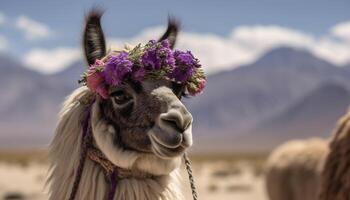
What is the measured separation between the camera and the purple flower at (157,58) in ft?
9.82

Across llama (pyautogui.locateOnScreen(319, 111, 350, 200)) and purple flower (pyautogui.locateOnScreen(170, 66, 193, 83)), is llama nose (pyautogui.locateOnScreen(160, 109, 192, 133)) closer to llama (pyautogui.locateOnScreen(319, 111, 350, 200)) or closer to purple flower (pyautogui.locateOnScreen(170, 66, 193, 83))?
purple flower (pyautogui.locateOnScreen(170, 66, 193, 83))

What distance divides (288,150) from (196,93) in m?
4.86

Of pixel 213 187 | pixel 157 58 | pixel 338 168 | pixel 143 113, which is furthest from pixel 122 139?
pixel 213 187

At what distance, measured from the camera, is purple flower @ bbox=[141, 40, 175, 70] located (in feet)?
9.82

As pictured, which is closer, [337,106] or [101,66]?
[101,66]

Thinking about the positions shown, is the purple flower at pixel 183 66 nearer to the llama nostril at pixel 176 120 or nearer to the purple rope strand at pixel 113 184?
the llama nostril at pixel 176 120

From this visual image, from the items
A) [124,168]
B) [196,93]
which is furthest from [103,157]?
[196,93]

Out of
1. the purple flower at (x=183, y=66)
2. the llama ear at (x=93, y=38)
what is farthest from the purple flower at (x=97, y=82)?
the purple flower at (x=183, y=66)

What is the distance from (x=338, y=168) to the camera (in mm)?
4082

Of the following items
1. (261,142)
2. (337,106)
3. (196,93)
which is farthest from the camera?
(337,106)

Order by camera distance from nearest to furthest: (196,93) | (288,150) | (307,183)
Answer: (196,93)
(307,183)
(288,150)

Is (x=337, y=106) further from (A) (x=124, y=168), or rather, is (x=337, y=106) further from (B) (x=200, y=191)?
(A) (x=124, y=168)

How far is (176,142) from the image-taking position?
104 inches

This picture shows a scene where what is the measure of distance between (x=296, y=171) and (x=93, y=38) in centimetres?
470
